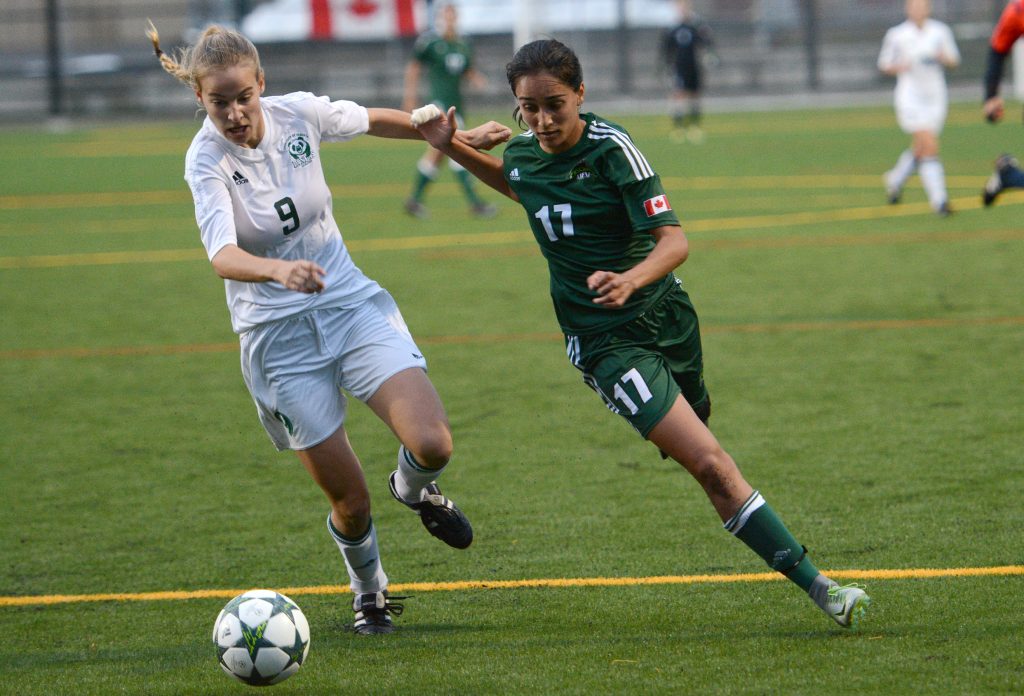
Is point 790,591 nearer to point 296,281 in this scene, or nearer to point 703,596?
point 703,596

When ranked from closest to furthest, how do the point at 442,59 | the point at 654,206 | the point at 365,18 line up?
the point at 654,206 < the point at 442,59 < the point at 365,18

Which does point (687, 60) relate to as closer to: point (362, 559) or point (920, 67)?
point (920, 67)

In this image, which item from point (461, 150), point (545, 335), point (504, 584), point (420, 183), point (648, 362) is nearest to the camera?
point (648, 362)

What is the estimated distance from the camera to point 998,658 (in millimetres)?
4344

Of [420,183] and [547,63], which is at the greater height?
[547,63]

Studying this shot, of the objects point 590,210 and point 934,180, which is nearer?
point 590,210

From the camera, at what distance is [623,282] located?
4.45m

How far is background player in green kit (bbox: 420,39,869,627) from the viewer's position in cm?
464

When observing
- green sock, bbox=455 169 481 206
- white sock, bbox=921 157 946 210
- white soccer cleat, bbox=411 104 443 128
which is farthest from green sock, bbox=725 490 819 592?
green sock, bbox=455 169 481 206

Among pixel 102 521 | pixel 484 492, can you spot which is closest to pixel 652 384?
pixel 484 492

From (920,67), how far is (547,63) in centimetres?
1153

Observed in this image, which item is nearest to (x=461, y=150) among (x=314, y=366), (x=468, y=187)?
(x=314, y=366)

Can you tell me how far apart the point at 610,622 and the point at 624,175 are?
5.13 ft

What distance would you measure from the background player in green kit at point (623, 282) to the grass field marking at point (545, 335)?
5.16m
